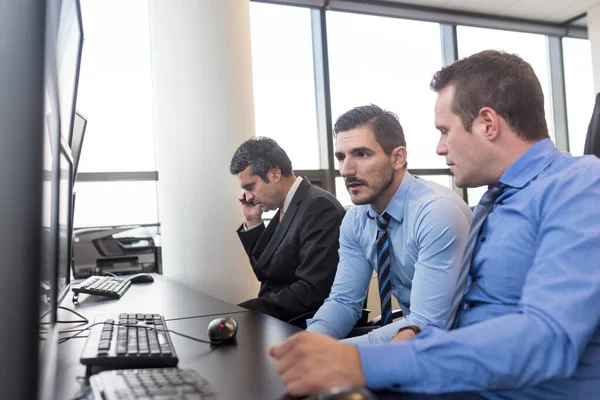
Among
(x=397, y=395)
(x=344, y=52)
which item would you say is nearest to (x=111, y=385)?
(x=397, y=395)

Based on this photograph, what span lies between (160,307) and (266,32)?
2860mm

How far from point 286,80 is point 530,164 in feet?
10.5

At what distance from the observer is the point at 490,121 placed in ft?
3.44

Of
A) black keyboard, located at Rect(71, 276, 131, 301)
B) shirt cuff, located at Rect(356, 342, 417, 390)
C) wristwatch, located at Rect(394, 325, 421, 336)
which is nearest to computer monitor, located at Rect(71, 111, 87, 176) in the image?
black keyboard, located at Rect(71, 276, 131, 301)

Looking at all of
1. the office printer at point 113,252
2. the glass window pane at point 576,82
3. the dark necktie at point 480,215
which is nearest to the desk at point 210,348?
the dark necktie at point 480,215

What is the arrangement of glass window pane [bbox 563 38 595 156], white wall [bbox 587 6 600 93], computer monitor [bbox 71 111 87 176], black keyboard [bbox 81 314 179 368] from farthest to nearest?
glass window pane [bbox 563 38 595 156] → white wall [bbox 587 6 600 93] → computer monitor [bbox 71 111 87 176] → black keyboard [bbox 81 314 179 368]

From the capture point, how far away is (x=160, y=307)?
1692 millimetres

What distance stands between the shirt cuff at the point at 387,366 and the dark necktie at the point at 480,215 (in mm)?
375

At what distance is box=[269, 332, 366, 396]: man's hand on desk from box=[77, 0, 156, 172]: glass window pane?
286 centimetres

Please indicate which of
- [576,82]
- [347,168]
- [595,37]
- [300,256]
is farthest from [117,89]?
[576,82]

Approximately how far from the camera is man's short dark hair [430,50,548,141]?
1034 mm

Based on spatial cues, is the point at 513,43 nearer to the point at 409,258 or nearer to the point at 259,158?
the point at 259,158

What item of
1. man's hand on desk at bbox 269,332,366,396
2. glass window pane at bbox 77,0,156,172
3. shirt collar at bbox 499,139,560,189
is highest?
glass window pane at bbox 77,0,156,172

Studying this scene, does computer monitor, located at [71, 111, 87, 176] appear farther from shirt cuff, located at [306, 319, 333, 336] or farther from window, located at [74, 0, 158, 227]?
shirt cuff, located at [306, 319, 333, 336]
